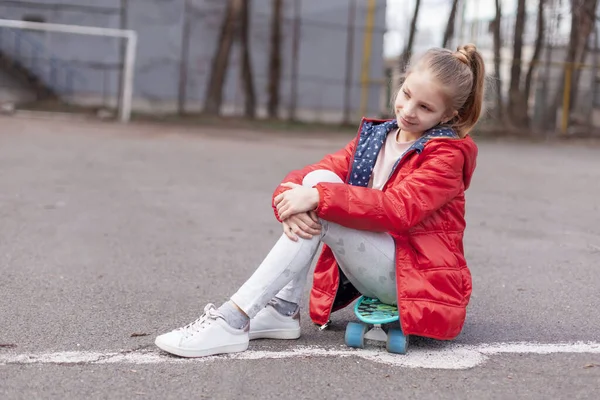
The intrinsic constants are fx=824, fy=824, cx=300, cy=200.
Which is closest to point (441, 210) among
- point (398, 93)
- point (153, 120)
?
point (398, 93)

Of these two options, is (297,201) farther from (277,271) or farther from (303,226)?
(277,271)

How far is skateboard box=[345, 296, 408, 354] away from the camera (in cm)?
281

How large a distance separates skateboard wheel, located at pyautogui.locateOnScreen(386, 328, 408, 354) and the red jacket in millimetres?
77

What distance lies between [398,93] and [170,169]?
636 centimetres

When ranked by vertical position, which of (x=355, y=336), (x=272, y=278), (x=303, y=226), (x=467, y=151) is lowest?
(x=355, y=336)

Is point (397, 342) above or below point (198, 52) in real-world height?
below

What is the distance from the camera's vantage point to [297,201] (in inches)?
105

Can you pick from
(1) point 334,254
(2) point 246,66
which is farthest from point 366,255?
(2) point 246,66

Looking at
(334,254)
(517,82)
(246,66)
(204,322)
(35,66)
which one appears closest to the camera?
(204,322)

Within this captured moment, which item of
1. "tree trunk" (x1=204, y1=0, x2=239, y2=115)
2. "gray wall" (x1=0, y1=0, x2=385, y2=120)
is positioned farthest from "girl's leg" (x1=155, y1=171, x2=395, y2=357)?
"gray wall" (x1=0, y1=0, x2=385, y2=120)

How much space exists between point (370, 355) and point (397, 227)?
0.47m

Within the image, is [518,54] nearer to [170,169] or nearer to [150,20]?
[150,20]

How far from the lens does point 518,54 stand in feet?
61.8

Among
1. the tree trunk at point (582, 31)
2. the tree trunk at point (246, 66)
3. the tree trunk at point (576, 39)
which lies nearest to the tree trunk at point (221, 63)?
the tree trunk at point (246, 66)
